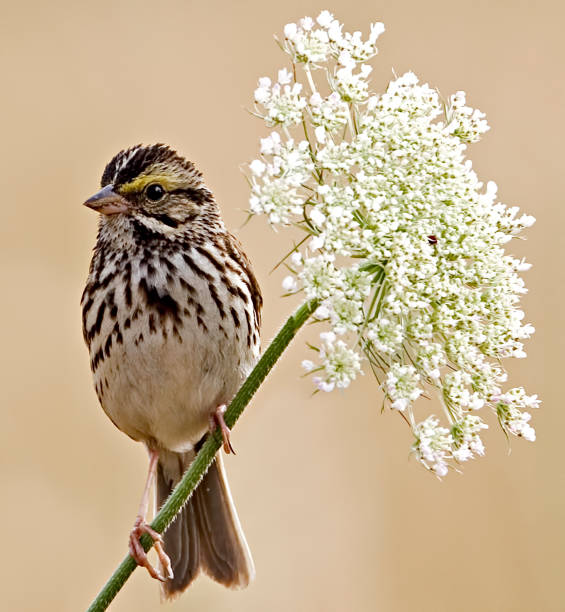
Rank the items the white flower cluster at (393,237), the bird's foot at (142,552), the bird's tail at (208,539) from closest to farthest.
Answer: the white flower cluster at (393,237)
the bird's foot at (142,552)
the bird's tail at (208,539)

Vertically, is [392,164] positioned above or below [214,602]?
above

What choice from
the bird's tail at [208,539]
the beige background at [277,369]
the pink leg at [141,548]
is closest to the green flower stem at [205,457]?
the pink leg at [141,548]

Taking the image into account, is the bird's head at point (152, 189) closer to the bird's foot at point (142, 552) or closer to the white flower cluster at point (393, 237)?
the bird's foot at point (142, 552)

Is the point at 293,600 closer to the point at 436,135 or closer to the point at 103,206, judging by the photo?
the point at 103,206

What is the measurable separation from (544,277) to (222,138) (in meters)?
1.85

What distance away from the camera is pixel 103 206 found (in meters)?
3.46

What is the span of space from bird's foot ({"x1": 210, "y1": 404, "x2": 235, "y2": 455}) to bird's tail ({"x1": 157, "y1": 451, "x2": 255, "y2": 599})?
0.59 m

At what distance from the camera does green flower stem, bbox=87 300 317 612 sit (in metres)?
2.42

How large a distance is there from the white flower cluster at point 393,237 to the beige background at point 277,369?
281 cm

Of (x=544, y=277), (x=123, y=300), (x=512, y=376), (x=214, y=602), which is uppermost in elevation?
(x=544, y=277)

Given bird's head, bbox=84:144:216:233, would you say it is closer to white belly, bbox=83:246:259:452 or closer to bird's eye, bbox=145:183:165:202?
bird's eye, bbox=145:183:165:202

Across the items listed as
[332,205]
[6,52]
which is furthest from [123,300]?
[6,52]

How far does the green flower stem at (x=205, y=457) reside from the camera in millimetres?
2418

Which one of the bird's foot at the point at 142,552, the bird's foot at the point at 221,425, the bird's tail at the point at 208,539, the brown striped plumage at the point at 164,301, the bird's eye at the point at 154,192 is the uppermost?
the bird's eye at the point at 154,192
